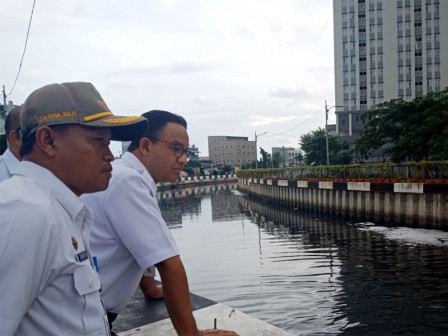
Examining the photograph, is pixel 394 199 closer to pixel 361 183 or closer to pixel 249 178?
pixel 361 183

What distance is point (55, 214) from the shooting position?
1121mm

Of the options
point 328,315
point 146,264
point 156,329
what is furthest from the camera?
point 328,315

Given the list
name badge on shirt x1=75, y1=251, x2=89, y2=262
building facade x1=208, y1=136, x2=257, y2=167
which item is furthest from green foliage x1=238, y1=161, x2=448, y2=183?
building facade x1=208, y1=136, x2=257, y2=167

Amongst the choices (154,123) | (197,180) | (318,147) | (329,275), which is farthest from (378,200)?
(197,180)

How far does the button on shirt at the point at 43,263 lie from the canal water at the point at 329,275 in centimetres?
539

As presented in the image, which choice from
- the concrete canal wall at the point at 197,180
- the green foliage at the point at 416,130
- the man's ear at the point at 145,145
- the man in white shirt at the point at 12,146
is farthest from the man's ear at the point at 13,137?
the concrete canal wall at the point at 197,180

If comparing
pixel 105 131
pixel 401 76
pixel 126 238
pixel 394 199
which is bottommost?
pixel 394 199

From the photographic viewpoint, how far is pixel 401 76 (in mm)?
67062

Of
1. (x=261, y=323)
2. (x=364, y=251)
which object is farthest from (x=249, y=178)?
(x=261, y=323)

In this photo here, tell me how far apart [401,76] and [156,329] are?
73.8 metres

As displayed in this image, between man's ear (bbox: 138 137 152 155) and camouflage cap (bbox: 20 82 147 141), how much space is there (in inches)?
36.4

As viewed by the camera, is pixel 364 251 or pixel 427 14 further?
pixel 427 14

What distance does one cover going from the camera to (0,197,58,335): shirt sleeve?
101 centimetres

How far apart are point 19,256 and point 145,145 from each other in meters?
1.42
